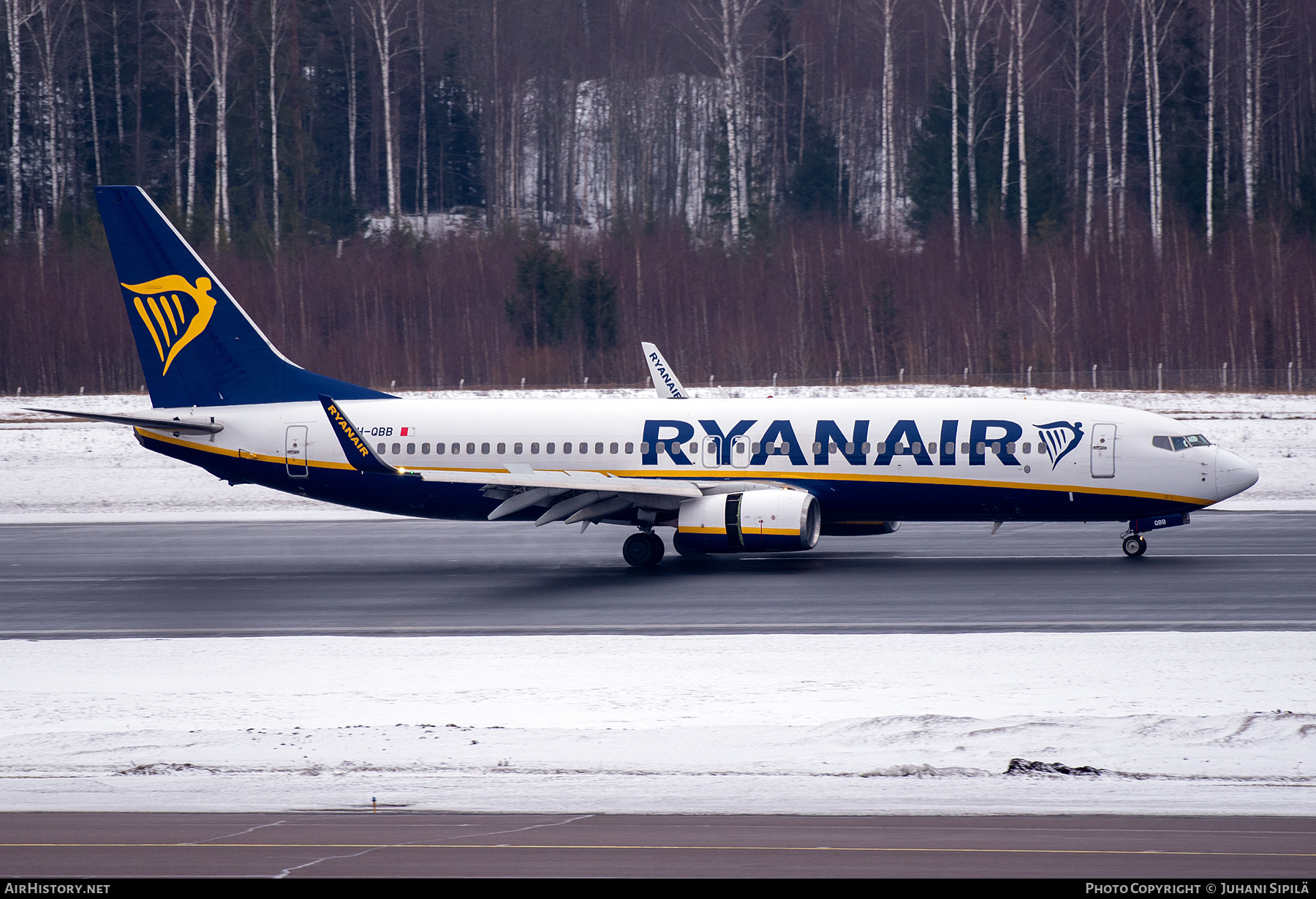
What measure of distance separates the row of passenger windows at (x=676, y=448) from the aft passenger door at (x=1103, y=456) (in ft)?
3.11

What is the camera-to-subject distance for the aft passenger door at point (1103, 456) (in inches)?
1057

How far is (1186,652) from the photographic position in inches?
689

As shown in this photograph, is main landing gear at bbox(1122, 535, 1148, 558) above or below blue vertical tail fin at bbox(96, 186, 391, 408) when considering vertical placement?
below

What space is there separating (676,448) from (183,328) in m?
11.9

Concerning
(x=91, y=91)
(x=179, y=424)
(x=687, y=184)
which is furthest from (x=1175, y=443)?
(x=91, y=91)

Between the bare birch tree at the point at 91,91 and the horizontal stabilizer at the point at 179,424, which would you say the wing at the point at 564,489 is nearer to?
the horizontal stabilizer at the point at 179,424

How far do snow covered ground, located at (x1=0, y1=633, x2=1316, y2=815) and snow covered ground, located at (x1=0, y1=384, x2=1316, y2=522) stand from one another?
2138 centimetres

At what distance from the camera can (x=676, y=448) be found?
28.6 metres

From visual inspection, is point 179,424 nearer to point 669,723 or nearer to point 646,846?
point 669,723

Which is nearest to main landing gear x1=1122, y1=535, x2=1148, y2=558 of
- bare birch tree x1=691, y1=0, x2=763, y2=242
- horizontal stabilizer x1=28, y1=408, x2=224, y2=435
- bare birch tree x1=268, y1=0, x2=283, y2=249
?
horizontal stabilizer x1=28, y1=408, x2=224, y2=435

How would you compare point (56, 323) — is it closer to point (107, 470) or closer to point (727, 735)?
point (107, 470)

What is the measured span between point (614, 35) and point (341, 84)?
64.0ft

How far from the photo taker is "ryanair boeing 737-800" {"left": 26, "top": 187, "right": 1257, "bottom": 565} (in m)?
26.7

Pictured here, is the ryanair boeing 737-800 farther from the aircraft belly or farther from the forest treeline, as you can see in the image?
the forest treeline
